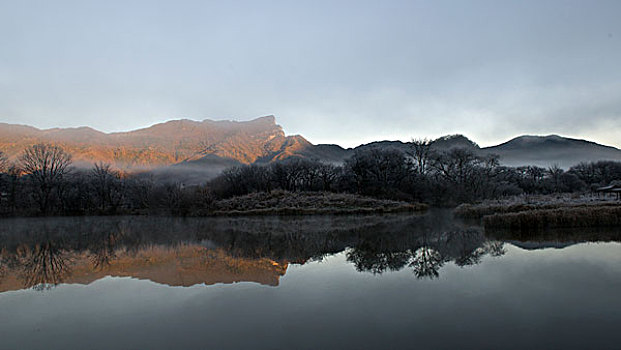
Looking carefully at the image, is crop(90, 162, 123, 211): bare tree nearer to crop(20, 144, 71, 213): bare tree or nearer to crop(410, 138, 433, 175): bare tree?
crop(20, 144, 71, 213): bare tree

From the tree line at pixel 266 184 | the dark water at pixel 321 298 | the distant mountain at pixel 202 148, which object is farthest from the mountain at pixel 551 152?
the dark water at pixel 321 298

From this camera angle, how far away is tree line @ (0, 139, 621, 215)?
122 feet

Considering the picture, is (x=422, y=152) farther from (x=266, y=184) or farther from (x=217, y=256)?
(x=217, y=256)

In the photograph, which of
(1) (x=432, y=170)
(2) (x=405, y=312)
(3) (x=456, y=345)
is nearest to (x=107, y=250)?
(2) (x=405, y=312)

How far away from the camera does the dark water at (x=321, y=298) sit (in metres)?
3.67

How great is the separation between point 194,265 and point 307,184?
135ft

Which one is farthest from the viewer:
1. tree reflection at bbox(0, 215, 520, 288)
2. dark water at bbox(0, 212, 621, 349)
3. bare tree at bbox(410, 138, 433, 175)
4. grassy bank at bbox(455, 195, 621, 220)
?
bare tree at bbox(410, 138, 433, 175)

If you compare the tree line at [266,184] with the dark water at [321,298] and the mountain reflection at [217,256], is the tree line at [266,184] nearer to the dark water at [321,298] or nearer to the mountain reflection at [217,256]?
the mountain reflection at [217,256]

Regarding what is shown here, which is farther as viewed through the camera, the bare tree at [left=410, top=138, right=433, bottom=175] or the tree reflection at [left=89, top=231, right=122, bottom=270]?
the bare tree at [left=410, top=138, right=433, bottom=175]

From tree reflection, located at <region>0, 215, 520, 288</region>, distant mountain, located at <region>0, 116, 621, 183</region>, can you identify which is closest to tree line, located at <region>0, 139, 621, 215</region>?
tree reflection, located at <region>0, 215, 520, 288</region>

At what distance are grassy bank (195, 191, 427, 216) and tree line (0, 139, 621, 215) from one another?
2908 mm

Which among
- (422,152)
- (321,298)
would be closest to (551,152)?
(422,152)

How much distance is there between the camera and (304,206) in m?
31.5

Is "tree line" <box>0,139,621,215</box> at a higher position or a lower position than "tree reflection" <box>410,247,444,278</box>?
higher
